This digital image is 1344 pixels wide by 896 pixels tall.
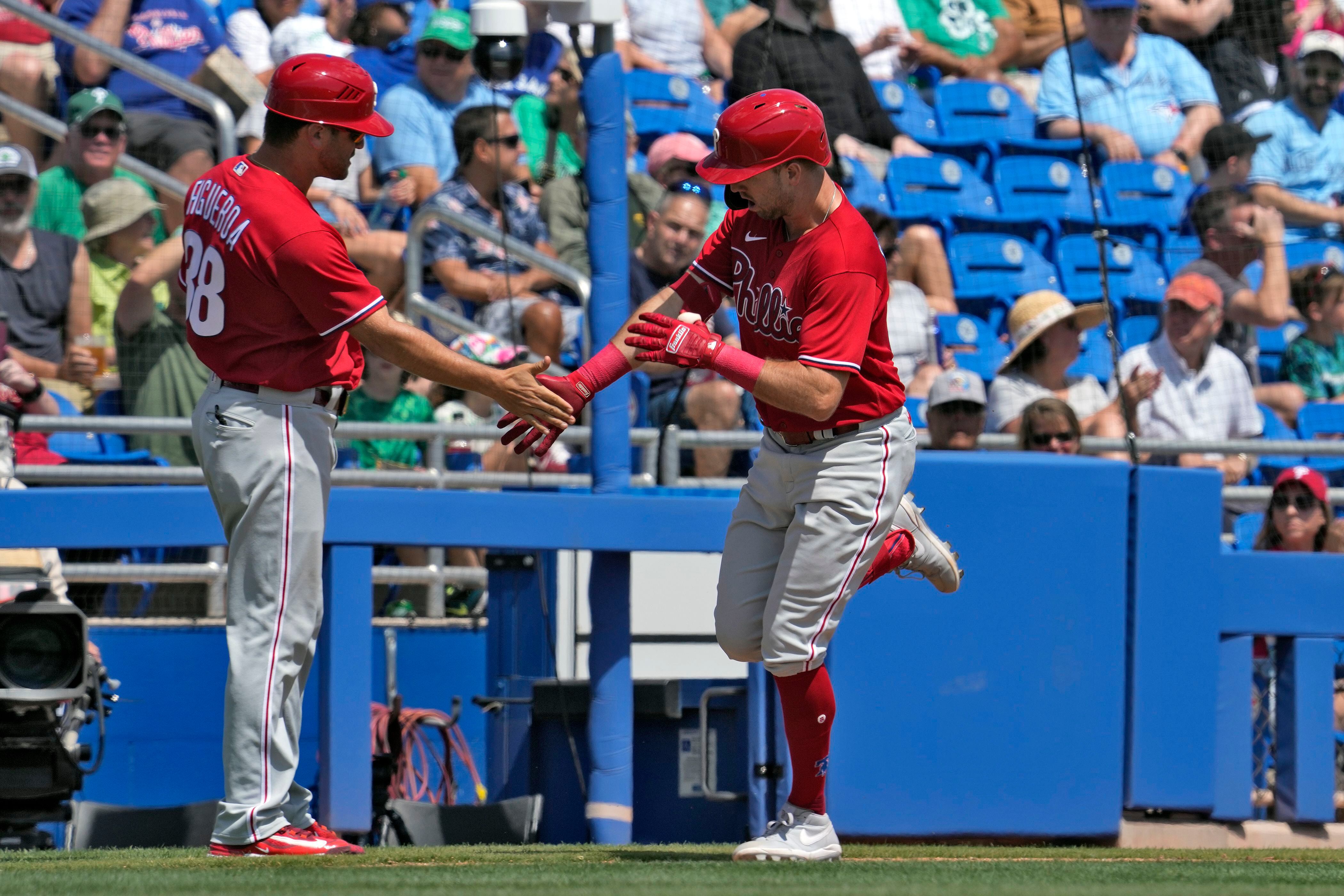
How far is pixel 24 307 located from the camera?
Result: 275 inches

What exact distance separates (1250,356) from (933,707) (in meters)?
Result: 4.60

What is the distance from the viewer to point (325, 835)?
3992mm

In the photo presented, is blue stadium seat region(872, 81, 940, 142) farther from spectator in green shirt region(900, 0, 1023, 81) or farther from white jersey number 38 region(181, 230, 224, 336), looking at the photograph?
white jersey number 38 region(181, 230, 224, 336)

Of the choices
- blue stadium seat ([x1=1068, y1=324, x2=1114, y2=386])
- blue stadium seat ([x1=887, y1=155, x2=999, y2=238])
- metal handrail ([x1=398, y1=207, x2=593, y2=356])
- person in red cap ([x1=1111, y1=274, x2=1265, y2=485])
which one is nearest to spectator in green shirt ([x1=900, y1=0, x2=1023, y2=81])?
blue stadium seat ([x1=887, y1=155, x2=999, y2=238])

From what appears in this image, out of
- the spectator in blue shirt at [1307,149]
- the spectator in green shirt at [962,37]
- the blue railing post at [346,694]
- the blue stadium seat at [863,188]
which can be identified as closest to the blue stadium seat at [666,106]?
the blue stadium seat at [863,188]

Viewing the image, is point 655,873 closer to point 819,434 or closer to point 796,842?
point 796,842

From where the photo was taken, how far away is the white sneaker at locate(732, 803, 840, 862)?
3883mm

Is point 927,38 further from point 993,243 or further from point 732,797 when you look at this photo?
point 732,797

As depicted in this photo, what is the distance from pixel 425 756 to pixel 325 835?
87.1 inches

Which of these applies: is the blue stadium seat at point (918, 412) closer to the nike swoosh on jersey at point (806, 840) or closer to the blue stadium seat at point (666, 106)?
the blue stadium seat at point (666, 106)

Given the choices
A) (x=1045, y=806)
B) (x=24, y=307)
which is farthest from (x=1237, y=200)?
(x=24, y=307)

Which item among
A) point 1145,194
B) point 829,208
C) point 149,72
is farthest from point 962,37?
point 829,208

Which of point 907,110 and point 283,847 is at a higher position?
point 907,110

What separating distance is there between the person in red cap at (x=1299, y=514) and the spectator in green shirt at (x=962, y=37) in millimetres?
4916
